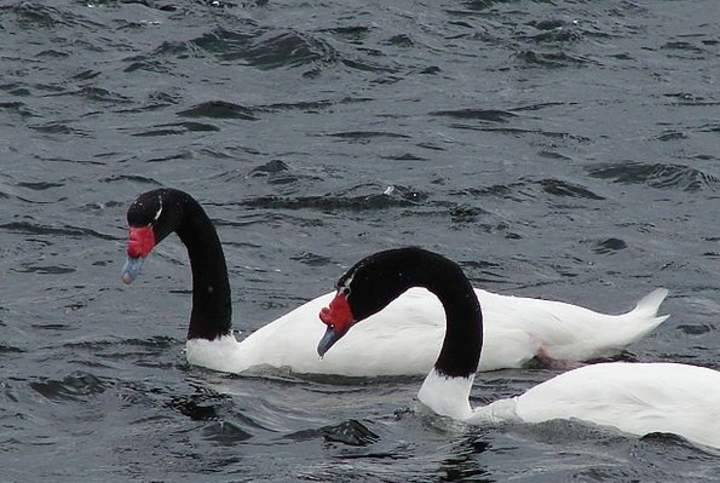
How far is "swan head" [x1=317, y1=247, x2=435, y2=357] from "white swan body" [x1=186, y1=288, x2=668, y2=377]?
1.20 metres

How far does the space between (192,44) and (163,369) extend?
8143mm

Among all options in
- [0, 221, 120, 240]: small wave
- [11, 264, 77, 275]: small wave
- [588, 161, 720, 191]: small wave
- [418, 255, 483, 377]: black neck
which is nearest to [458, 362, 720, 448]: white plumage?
[418, 255, 483, 377]: black neck

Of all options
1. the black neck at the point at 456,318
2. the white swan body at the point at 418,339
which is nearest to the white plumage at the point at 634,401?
the black neck at the point at 456,318

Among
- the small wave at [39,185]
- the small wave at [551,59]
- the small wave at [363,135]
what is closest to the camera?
the small wave at [39,185]

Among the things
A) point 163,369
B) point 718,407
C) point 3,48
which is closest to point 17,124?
point 3,48

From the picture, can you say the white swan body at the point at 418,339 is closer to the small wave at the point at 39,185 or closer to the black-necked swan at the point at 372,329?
the black-necked swan at the point at 372,329

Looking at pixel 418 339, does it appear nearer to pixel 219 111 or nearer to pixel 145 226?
pixel 145 226

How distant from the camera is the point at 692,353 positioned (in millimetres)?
12438

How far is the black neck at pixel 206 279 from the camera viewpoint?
40.9ft

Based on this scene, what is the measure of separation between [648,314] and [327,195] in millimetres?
3984

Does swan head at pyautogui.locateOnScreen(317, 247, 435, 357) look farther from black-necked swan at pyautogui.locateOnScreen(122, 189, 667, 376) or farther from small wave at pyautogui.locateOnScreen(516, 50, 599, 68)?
small wave at pyautogui.locateOnScreen(516, 50, 599, 68)

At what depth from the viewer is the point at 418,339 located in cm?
1218

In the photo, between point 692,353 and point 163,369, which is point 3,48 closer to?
point 163,369

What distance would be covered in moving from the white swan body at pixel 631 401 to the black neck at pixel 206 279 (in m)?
2.17
